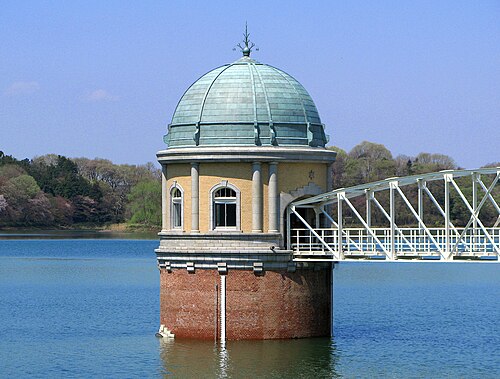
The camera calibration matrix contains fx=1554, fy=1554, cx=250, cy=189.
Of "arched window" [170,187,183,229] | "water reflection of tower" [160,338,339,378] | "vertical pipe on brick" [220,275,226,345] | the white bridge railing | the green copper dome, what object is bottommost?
"water reflection of tower" [160,338,339,378]

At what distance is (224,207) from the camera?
66.2 m

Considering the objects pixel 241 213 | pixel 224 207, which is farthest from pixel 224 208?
pixel 241 213

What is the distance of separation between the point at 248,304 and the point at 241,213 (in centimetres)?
389

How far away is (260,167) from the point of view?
6562 cm

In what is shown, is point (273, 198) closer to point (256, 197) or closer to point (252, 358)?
point (256, 197)

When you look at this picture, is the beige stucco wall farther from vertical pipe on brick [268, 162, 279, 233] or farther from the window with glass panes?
the window with glass panes

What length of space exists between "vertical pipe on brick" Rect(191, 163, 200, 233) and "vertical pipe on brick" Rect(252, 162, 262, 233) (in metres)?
2.41

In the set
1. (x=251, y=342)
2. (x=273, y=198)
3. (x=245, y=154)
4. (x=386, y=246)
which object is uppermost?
(x=245, y=154)

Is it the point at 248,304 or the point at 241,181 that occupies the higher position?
the point at 241,181

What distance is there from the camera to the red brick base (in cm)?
6506

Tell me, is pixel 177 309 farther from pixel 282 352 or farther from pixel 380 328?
pixel 380 328

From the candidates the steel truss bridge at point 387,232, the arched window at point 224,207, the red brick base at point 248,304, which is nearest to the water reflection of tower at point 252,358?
the red brick base at point 248,304

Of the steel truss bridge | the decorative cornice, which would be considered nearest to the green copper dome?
the decorative cornice

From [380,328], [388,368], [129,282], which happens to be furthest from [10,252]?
[388,368]
